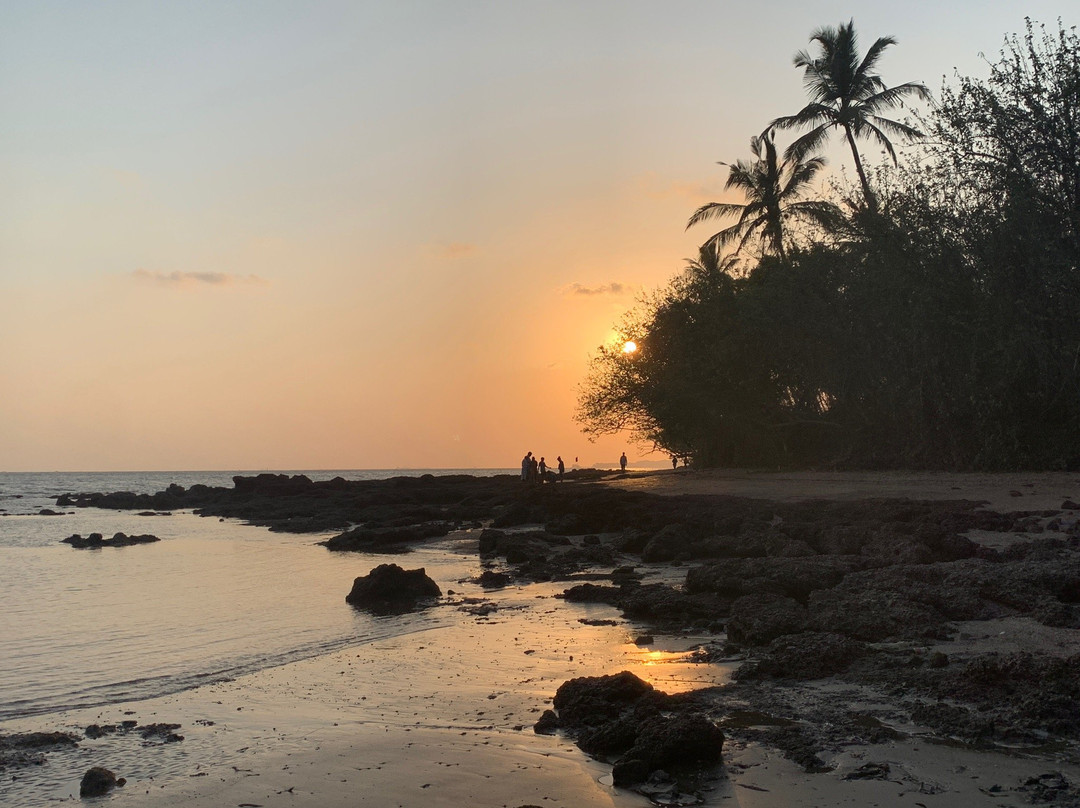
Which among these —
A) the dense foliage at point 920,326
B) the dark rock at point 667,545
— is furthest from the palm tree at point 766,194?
the dark rock at point 667,545

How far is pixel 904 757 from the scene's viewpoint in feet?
16.7

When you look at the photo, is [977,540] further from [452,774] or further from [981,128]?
[981,128]

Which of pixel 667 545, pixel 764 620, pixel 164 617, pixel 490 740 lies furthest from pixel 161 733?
pixel 667 545

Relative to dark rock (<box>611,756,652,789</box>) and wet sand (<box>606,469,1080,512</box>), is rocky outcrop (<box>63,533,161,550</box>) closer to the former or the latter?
wet sand (<box>606,469,1080,512</box>)

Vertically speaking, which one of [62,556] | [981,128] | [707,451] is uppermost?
[981,128]

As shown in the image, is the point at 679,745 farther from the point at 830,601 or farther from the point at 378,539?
the point at 378,539

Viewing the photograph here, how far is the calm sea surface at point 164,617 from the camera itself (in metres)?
9.13

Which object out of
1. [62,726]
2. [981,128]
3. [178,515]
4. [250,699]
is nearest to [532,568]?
[250,699]

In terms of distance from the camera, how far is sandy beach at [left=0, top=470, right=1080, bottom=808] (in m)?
4.87

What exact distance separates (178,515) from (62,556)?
63.4 ft

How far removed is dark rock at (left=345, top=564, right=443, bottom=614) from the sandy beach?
9.45 ft

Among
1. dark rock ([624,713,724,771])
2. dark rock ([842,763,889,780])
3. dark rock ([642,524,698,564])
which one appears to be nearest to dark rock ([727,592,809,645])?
dark rock ([624,713,724,771])

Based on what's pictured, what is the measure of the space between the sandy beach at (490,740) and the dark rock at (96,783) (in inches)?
3.9

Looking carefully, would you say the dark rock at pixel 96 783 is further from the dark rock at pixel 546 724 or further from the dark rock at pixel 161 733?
the dark rock at pixel 546 724
